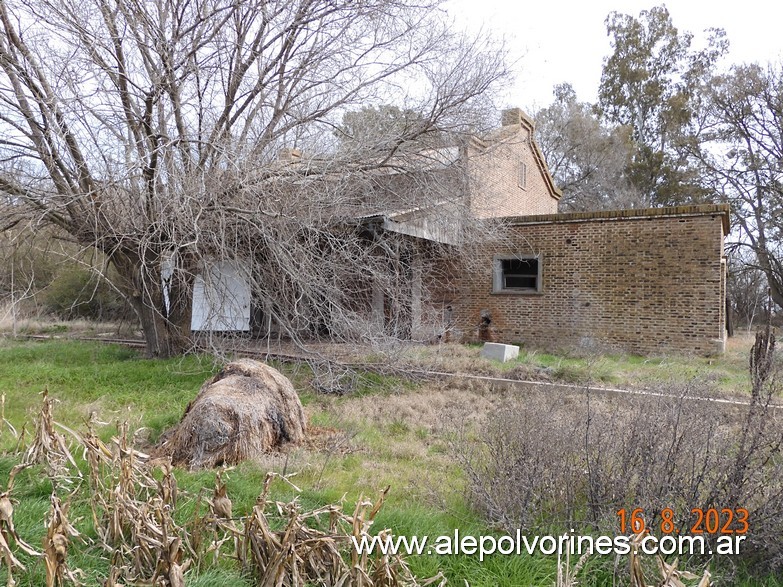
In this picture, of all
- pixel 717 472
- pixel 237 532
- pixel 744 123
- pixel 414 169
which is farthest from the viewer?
pixel 744 123

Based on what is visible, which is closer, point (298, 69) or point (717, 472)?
point (717, 472)

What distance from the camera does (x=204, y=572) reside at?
2.76 m

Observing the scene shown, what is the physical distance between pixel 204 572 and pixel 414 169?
8797 millimetres

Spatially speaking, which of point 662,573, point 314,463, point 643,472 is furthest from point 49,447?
point 643,472

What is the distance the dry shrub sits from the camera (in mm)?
3174

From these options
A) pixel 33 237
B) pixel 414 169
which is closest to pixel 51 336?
pixel 33 237

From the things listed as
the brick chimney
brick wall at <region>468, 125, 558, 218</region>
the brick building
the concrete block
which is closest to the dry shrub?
the brick building

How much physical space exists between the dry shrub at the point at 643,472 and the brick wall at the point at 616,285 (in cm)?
903

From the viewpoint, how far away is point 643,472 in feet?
10.7

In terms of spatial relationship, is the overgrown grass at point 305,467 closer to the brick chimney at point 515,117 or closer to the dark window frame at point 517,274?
the dark window frame at point 517,274

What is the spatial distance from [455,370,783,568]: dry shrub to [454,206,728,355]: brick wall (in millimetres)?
9034

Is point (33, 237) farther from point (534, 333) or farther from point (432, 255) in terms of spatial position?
point (534, 333)

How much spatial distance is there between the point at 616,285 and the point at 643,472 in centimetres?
1035

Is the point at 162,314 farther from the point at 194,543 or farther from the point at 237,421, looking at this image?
the point at 194,543
